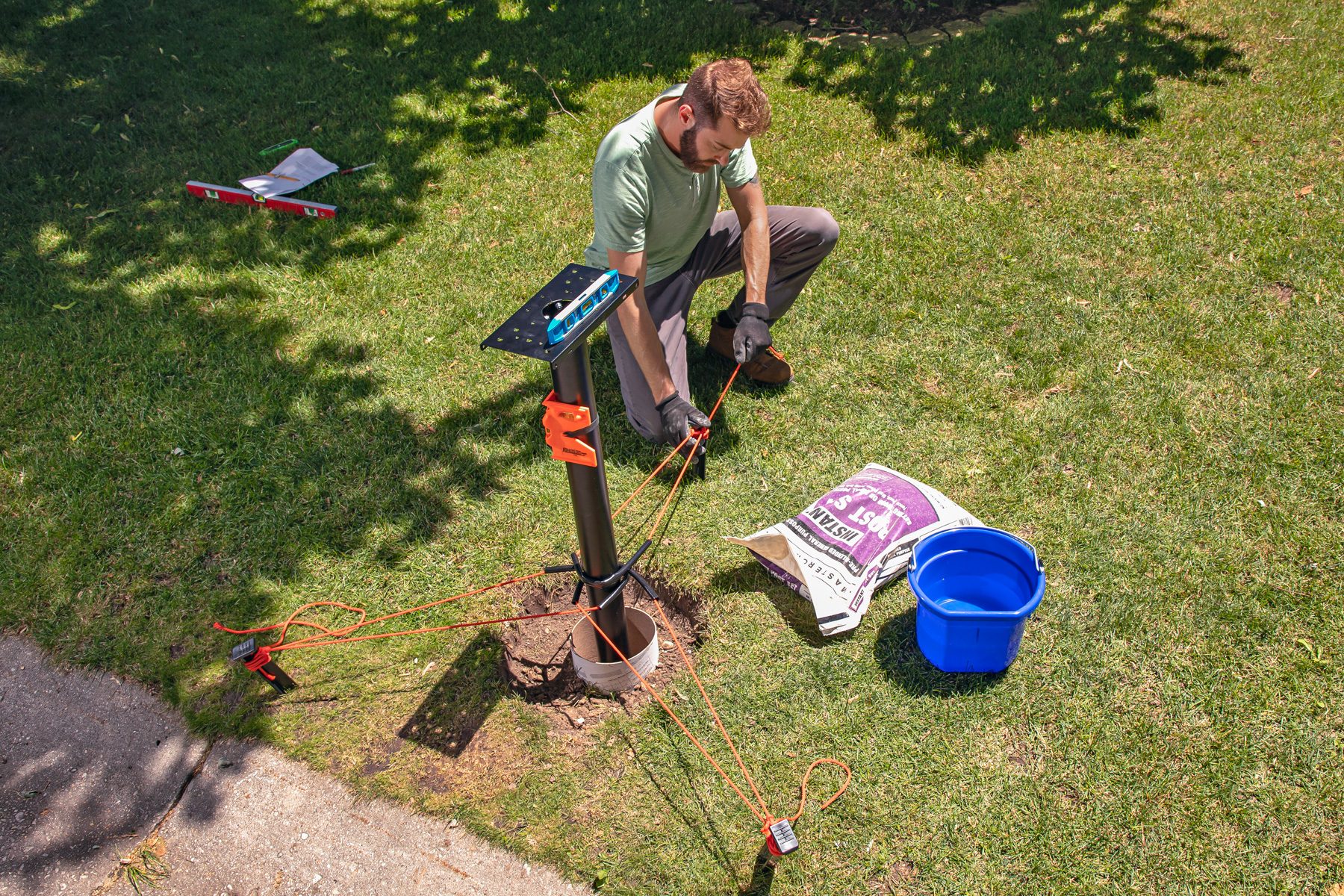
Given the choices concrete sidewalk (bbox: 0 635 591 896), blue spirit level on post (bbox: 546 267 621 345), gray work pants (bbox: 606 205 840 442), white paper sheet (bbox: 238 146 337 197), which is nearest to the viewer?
blue spirit level on post (bbox: 546 267 621 345)

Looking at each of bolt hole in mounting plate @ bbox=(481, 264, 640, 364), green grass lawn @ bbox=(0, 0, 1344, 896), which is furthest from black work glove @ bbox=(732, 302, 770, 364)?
bolt hole in mounting plate @ bbox=(481, 264, 640, 364)

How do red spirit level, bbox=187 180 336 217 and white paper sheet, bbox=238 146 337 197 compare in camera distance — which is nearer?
red spirit level, bbox=187 180 336 217

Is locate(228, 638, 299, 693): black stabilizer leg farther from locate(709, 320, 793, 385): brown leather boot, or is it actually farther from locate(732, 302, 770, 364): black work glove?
locate(709, 320, 793, 385): brown leather boot

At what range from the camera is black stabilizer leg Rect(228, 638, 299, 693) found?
3.12 meters

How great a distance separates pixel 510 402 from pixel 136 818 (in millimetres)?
2302

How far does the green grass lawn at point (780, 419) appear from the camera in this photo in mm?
3004

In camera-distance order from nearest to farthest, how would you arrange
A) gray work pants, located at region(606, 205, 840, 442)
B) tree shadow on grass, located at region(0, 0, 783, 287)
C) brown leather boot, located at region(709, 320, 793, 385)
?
gray work pants, located at region(606, 205, 840, 442) < brown leather boot, located at region(709, 320, 793, 385) < tree shadow on grass, located at region(0, 0, 783, 287)

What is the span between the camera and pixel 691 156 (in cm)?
357

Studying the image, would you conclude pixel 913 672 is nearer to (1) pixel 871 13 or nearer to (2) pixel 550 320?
(2) pixel 550 320

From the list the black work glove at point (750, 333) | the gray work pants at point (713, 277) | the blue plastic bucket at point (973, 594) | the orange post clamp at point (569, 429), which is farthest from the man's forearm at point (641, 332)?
the blue plastic bucket at point (973, 594)

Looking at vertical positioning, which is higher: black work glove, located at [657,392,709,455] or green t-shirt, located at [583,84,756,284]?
green t-shirt, located at [583,84,756,284]

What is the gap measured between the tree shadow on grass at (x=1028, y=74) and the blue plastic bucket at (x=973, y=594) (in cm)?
330

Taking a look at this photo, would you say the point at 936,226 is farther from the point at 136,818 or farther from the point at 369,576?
the point at 136,818

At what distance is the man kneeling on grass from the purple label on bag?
0.66m
